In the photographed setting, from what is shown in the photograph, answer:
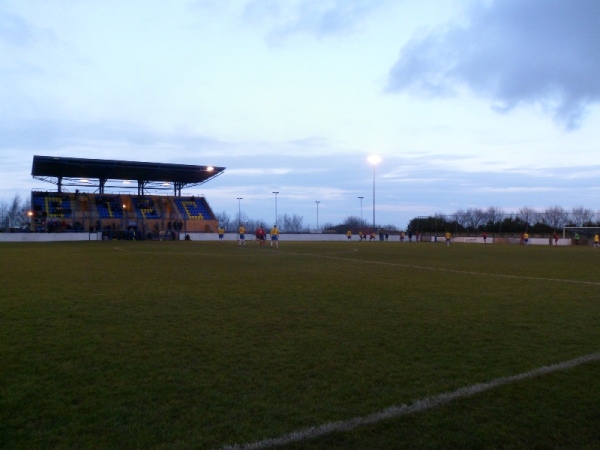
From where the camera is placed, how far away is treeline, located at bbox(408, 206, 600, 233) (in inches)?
2635

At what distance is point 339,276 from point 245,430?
39.3 ft

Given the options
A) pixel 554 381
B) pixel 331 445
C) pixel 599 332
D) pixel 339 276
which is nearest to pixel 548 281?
pixel 339 276

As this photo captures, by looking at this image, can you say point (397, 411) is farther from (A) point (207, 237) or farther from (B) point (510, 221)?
(B) point (510, 221)

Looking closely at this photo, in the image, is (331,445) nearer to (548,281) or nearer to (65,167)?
(548,281)

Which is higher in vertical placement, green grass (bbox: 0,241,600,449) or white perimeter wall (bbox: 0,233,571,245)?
white perimeter wall (bbox: 0,233,571,245)

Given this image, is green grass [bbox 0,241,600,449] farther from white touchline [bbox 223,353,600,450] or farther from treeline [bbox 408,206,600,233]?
treeline [bbox 408,206,600,233]

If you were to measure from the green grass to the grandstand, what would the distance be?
153 feet

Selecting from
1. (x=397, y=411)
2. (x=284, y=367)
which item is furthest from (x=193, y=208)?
(x=397, y=411)

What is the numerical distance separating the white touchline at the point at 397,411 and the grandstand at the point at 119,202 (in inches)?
2020

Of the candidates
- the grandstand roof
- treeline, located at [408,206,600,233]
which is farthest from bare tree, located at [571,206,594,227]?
the grandstand roof

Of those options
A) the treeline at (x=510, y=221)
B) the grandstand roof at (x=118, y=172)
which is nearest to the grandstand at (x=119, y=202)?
the grandstand roof at (x=118, y=172)

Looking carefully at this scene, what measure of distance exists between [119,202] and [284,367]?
61.5 metres

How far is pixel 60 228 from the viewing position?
180ft

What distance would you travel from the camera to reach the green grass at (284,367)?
4.16 meters
